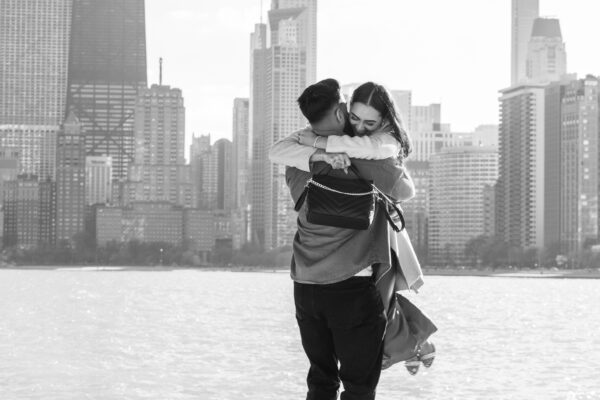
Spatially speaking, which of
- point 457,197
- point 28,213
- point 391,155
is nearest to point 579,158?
point 457,197

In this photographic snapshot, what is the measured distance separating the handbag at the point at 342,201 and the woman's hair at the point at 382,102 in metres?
0.33

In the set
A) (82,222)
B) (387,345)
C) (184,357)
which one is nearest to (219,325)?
(184,357)

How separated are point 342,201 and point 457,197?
176680mm

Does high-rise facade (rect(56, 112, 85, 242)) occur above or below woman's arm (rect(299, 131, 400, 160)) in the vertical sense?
below

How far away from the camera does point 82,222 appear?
189125mm

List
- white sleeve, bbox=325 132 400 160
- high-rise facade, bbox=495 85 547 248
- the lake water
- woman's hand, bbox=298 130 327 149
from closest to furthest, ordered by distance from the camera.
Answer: white sleeve, bbox=325 132 400 160, woman's hand, bbox=298 130 327 149, the lake water, high-rise facade, bbox=495 85 547 248

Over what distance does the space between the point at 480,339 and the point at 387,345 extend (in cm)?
1980

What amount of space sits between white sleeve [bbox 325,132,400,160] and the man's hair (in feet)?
0.58

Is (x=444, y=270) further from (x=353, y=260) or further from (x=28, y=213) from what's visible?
(x=353, y=260)

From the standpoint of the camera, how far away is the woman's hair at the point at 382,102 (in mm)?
6832

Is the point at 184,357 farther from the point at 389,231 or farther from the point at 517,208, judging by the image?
the point at 517,208

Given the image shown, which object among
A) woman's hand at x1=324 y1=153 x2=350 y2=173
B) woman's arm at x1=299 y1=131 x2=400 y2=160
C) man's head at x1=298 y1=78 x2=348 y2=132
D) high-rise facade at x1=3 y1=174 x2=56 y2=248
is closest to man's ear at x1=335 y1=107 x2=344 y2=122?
man's head at x1=298 y1=78 x2=348 y2=132

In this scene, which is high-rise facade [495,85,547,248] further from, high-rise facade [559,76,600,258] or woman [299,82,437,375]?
woman [299,82,437,375]

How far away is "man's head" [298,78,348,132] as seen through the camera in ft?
22.1
